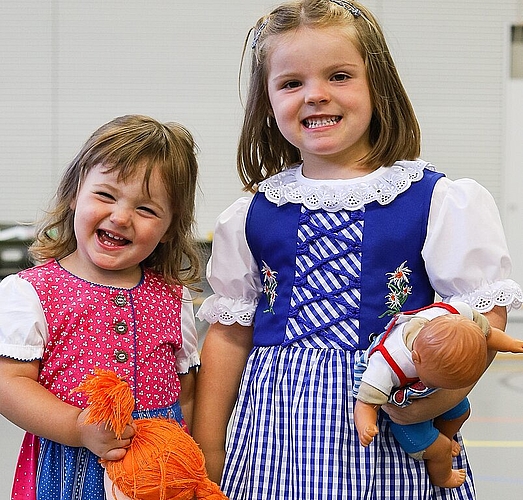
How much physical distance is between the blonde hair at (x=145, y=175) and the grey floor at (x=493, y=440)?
1.59 m

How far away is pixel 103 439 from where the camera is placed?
1418 mm

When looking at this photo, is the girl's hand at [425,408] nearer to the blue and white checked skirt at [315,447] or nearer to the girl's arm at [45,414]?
the blue and white checked skirt at [315,447]

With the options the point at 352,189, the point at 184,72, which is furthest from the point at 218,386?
the point at 184,72

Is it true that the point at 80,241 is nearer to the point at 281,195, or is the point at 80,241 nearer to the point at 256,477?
the point at 281,195

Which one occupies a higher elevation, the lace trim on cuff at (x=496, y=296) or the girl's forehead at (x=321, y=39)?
the girl's forehead at (x=321, y=39)

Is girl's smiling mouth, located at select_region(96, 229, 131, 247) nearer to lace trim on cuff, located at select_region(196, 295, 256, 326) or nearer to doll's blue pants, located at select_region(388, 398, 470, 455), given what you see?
lace trim on cuff, located at select_region(196, 295, 256, 326)

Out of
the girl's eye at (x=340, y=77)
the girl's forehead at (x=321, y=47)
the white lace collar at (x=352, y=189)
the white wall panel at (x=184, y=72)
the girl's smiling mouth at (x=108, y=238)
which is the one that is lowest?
the white wall panel at (x=184, y=72)

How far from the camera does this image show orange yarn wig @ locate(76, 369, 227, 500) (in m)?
1.38

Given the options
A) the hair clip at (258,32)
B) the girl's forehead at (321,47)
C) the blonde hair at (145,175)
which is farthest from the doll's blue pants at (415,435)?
the hair clip at (258,32)

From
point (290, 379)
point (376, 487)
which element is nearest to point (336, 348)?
point (290, 379)

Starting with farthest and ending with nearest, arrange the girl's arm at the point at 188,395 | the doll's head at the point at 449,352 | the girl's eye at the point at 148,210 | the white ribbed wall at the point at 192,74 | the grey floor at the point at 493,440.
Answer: the white ribbed wall at the point at 192,74 → the grey floor at the point at 493,440 → the girl's arm at the point at 188,395 → the girl's eye at the point at 148,210 → the doll's head at the point at 449,352

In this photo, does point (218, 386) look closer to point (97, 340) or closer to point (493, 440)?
point (97, 340)

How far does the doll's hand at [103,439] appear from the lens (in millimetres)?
1412

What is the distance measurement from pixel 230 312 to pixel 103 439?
1.20ft
